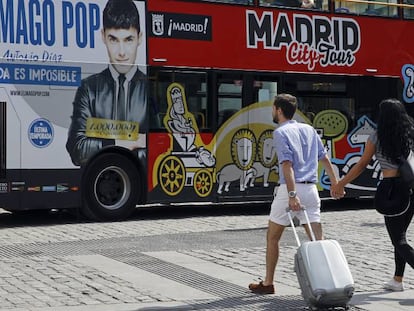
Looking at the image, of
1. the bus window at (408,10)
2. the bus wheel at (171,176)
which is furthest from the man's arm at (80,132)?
the bus window at (408,10)

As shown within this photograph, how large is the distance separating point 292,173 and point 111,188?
24.2 feet

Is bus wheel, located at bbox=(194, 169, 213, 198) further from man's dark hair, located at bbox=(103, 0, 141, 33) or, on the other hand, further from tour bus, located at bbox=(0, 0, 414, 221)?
man's dark hair, located at bbox=(103, 0, 141, 33)

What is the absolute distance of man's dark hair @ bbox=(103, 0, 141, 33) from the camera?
46.5ft

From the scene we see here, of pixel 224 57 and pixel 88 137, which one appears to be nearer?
pixel 88 137

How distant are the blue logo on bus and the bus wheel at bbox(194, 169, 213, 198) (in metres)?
2.79

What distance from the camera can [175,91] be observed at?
1474 centimetres

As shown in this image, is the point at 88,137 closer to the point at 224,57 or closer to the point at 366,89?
the point at 224,57

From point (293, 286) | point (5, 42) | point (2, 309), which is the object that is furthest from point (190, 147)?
point (2, 309)

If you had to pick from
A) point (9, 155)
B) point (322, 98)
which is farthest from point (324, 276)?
point (322, 98)

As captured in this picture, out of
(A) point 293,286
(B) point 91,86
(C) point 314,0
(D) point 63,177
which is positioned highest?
(C) point 314,0

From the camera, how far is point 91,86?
549 inches

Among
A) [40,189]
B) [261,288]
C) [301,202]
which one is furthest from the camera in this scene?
[40,189]

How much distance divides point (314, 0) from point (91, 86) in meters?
4.97

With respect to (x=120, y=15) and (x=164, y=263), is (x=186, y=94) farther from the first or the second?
(x=164, y=263)
